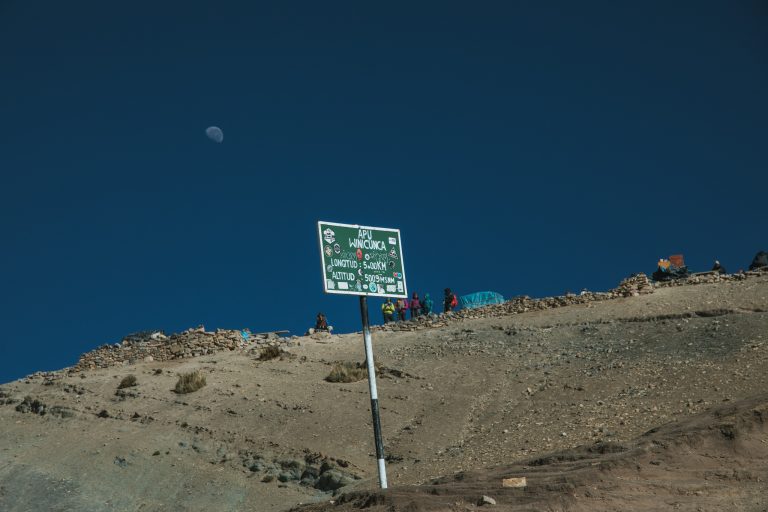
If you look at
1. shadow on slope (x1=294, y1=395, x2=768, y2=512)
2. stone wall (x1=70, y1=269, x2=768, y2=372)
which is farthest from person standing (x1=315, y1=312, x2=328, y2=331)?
shadow on slope (x1=294, y1=395, x2=768, y2=512)

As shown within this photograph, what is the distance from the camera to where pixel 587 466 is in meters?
10.6

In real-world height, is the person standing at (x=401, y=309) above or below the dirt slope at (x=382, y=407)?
above

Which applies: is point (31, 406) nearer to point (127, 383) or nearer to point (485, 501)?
point (127, 383)

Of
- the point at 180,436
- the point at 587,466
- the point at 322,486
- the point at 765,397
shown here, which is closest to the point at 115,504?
the point at 180,436

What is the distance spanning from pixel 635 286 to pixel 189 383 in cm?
1795

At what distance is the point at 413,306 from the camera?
36.8 m

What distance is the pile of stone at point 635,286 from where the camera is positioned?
107 feet

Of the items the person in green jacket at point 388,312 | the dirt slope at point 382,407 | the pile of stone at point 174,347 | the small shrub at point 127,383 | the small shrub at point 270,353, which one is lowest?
the dirt slope at point 382,407

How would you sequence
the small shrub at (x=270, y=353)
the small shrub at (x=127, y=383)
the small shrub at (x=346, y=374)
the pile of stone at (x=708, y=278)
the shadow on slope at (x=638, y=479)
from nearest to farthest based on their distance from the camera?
1. the shadow on slope at (x=638, y=479)
2. the small shrub at (x=346, y=374)
3. the small shrub at (x=127, y=383)
4. the small shrub at (x=270, y=353)
5. the pile of stone at (x=708, y=278)

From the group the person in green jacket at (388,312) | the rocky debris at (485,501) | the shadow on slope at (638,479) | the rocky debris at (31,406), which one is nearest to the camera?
the shadow on slope at (638,479)

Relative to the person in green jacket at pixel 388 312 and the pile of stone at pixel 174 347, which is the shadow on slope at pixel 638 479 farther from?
the person in green jacket at pixel 388 312

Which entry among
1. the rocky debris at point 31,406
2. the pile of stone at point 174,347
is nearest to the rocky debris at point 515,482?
the rocky debris at point 31,406

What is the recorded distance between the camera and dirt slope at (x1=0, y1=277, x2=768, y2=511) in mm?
18125

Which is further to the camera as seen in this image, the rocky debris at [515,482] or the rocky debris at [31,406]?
the rocky debris at [31,406]
